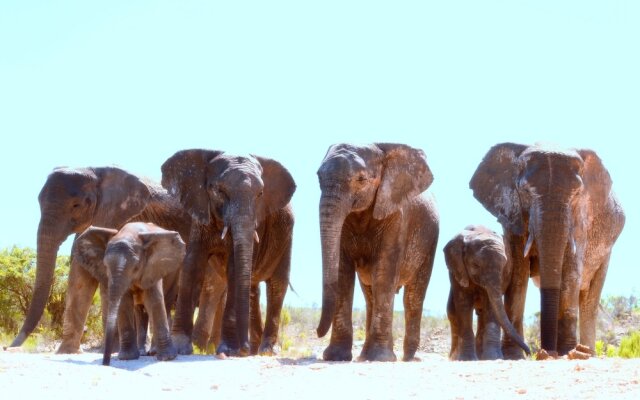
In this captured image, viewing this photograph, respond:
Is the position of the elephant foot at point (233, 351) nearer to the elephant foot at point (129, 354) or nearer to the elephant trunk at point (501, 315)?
the elephant foot at point (129, 354)

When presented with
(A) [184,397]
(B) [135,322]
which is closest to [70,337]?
(B) [135,322]

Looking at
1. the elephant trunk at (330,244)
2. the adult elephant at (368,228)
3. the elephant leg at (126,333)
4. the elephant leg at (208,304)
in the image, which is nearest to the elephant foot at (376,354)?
the adult elephant at (368,228)

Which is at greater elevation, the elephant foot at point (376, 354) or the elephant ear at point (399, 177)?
the elephant ear at point (399, 177)

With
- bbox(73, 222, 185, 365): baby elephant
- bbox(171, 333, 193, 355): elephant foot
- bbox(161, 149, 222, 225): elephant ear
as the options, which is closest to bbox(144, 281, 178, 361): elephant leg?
bbox(73, 222, 185, 365): baby elephant

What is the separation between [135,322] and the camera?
15.8m

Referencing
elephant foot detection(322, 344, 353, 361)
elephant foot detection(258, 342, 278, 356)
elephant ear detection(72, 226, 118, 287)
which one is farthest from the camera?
elephant foot detection(258, 342, 278, 356)

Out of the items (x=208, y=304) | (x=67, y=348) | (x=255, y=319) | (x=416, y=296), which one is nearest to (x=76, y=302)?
(x=67, y=348)

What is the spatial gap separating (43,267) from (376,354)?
495 centimetres

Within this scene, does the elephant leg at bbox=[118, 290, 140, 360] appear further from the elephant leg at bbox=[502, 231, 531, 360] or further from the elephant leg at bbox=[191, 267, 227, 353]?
the elephant leg at bbox=[502, 231, 531, 360]

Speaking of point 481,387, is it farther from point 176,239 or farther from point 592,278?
point 592,278

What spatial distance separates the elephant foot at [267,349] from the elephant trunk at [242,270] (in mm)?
1494

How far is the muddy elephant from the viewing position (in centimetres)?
1608

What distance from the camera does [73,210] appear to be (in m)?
17.6

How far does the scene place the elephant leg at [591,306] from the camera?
62.7ft
